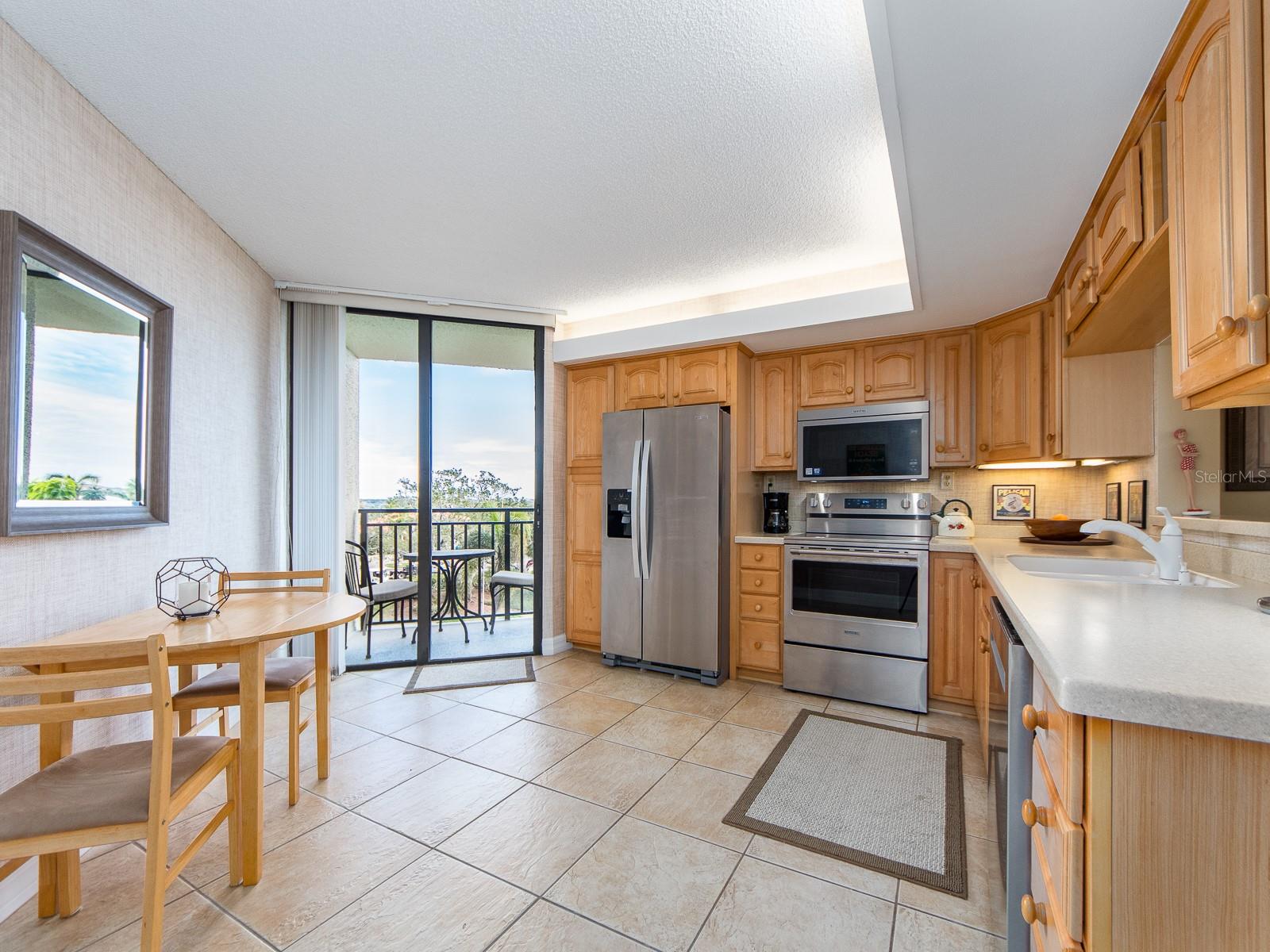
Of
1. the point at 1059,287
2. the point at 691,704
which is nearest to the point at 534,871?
the point at 691,704

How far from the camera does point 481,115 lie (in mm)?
1936

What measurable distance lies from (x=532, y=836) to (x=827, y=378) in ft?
9.84

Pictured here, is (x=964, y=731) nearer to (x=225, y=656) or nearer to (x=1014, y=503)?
(x=1014, y=503)

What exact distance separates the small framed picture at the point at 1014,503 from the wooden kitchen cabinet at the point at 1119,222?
1.70 m

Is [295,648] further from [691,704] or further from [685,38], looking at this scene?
[685,38]

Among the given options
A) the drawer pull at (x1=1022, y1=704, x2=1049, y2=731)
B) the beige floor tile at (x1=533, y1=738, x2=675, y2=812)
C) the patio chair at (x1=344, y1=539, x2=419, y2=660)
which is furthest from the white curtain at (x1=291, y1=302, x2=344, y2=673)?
the drawer pull at (x1=1022, y1=704, x2=1049, y2=731)

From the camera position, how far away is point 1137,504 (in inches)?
96.7

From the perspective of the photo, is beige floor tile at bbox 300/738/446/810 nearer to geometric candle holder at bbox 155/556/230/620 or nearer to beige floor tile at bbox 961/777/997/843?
geometric candle holder at bbox 155/556/230/620

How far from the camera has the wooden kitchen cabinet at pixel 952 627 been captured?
117 inches

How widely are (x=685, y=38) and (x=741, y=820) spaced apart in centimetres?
257

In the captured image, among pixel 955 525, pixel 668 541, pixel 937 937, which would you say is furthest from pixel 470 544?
pixel 937 937

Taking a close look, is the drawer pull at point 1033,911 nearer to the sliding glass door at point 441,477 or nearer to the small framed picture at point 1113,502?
the small framed picture at point 1113,502

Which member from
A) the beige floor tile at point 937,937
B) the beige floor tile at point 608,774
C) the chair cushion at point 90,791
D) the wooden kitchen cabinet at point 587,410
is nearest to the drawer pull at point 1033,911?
the beige floor tile at point 937,937

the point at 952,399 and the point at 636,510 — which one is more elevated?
the point at 952,399
